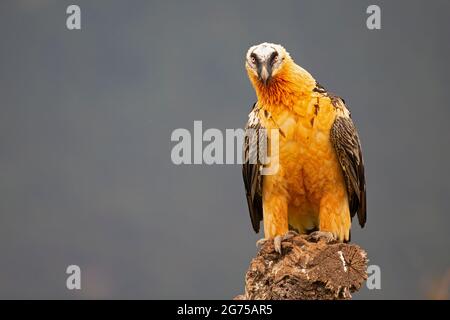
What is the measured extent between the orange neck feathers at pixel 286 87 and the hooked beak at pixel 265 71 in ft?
0.66

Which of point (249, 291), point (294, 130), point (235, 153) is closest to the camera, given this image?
point (249, 291)

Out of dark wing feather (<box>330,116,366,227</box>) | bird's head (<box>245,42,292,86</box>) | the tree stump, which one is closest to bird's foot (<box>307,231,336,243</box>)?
the tree stump

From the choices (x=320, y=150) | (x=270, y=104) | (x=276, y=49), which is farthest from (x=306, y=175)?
(x=276, y=49)

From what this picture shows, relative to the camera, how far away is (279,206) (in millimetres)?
8055

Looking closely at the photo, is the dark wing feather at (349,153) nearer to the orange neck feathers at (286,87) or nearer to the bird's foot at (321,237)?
the orange neck feathers at (286,87)

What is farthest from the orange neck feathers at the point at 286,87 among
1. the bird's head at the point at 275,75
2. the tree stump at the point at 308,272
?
the tree stump at the point at 308,272

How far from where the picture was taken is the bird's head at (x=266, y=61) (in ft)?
24.7

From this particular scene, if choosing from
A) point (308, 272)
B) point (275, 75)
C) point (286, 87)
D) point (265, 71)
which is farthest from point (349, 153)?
point (308, 272)

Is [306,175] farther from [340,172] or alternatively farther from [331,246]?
[331,246]
